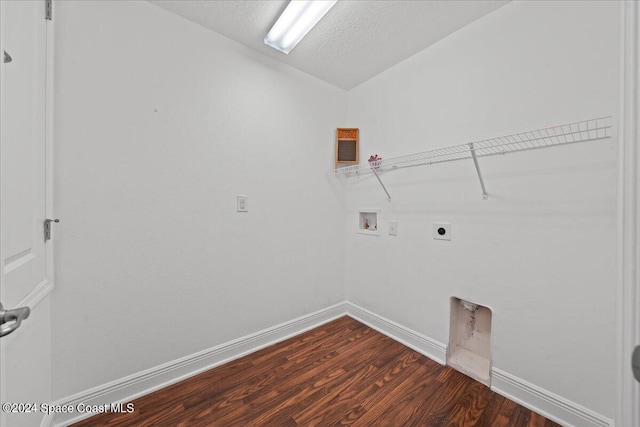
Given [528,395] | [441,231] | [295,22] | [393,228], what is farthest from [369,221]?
[295,22]

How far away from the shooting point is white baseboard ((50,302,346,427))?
4.04 ft

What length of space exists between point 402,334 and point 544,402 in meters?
0.85

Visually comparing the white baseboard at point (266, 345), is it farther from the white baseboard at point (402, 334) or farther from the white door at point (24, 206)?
the white door at point (24, 206)

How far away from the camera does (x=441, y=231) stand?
1721 mm

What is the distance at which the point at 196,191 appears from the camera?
5.17 feet

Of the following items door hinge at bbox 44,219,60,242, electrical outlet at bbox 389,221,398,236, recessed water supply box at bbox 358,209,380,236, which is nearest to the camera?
door hinge at bbox 44,219,60,242

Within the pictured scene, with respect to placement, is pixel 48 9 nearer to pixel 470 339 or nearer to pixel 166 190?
pixel 166 190

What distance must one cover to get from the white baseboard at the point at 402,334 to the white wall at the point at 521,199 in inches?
2.7

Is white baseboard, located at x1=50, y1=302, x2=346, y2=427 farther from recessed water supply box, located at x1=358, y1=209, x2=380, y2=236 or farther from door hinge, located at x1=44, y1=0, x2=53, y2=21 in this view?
door hinge, located at x1=44, y1=0, x2=53, y2=21

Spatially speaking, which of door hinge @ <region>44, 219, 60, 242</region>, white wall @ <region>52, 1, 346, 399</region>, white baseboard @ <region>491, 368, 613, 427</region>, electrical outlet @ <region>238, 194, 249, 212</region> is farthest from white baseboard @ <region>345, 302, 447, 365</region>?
door hinge @ <region>44, 219, 60, 242</region>

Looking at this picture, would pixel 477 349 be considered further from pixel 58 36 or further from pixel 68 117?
pixel 58 36

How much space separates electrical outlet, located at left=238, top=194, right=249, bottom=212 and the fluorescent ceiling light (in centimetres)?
113

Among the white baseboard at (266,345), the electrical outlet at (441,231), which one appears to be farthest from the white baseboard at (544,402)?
the electrical outlet at (441,231)

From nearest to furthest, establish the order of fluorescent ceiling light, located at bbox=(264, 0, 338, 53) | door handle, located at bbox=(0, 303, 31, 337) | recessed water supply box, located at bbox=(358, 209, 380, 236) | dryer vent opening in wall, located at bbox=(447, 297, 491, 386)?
door handle, located at bbox=(0, 303, 31, 337) → fluorescent ceiling light, located at bbox=(264, 0, 338, 53) → dryer vent opening in wall, located at bbox=(447, 297, 491, 386) → recessed water supply box, located at bbox=(358, 209, 380, 236)
